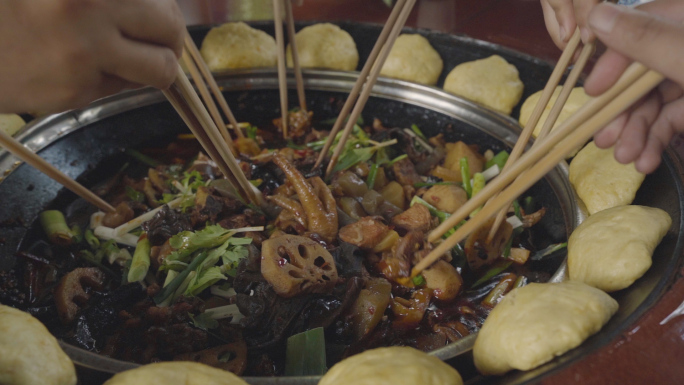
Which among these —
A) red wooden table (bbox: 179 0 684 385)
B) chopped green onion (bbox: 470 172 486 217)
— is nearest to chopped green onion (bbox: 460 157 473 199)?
chopped green onion (bbox: 470 172 486 217)

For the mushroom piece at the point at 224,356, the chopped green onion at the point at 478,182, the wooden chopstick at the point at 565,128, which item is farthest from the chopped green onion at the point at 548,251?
the mushroom piece at the point at 224,356

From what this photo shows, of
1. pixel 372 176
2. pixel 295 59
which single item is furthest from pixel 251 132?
pixel 372 176

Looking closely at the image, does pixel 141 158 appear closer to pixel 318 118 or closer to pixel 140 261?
pixel 140 261

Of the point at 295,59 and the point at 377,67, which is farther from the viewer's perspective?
the point at 295,59

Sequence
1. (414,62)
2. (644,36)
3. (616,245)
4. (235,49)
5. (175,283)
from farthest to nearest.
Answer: (235,49) < (414,62) < (175,283) < (616,245) < (644,36)

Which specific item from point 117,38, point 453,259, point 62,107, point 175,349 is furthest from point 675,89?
point 175,349
